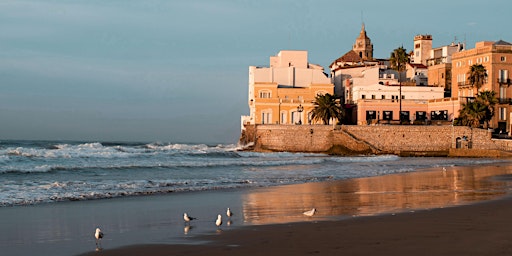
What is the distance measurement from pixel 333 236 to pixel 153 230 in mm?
3611

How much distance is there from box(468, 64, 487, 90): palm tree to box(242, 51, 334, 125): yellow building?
13.8 metres

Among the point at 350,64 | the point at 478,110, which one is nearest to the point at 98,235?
the point at 478,110

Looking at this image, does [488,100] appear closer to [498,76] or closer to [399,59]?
[498,76]

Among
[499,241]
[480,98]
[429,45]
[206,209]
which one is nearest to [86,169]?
[206,209]

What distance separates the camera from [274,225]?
13.1 m

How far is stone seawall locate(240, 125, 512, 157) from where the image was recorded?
2267 inches

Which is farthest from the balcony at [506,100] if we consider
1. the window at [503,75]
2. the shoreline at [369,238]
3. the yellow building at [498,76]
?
the shoreline at [369,238]

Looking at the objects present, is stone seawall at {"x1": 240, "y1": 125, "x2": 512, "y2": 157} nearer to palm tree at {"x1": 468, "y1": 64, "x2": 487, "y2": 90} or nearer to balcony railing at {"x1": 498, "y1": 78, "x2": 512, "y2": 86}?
palm tree at {"x1": 468, "y1": 64, "x2": 487, "y2": 90}

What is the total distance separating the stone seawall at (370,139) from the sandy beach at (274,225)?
36930 millimetres

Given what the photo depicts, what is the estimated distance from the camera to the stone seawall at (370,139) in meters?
57.6

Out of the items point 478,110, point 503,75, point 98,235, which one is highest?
point 503,75

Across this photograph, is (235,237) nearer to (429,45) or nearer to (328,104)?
(328,104)

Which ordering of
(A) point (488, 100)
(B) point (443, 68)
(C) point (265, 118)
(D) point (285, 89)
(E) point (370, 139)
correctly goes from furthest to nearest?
(B) point (443, 68) < (D) point (285, 89) < (C) point (265, 118) < (A) point (488, 100) < (E) point (370, 139)

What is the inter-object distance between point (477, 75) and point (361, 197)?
46631 millimetres
